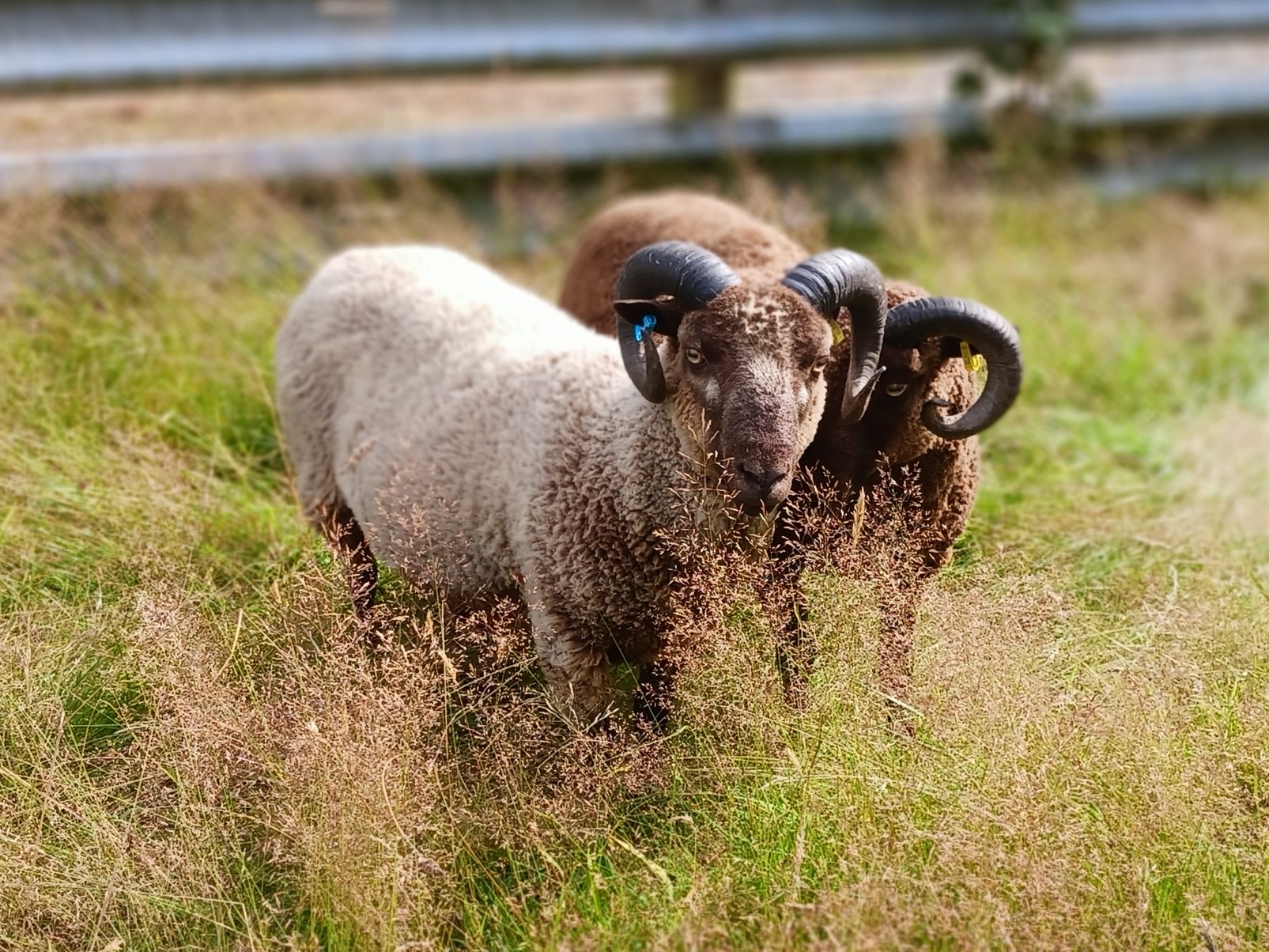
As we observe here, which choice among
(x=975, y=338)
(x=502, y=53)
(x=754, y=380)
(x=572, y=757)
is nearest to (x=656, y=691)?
(x=572, y=757)

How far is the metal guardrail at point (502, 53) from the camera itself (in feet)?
21.8

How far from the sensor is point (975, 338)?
384cm

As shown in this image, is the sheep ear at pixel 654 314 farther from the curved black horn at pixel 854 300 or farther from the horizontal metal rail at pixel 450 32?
the horizontal metal rail at pixel 450 32

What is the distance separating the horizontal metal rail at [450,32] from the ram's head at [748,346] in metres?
3.91

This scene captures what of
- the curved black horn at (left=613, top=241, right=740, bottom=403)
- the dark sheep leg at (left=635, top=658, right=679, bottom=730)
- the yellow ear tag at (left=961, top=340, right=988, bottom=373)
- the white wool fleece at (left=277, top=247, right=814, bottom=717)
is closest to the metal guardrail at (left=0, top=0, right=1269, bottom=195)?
the white wool fleece at (left=277, top=247, right=814, bottom=717)

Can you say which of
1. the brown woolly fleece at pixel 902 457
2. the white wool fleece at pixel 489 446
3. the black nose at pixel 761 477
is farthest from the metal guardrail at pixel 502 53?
the black nose at pixel 761 477

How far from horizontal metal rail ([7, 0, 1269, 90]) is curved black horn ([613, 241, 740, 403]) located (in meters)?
3.93

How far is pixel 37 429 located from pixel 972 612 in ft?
10.6

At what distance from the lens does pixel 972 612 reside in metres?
3.35

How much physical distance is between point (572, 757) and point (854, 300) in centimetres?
138

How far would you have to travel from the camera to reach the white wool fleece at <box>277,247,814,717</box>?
3783mm

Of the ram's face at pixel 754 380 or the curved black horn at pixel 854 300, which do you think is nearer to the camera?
the ram's face at pixel 754 380

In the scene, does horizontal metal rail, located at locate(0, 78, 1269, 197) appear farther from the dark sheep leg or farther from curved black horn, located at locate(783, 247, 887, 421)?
curved black horn, located at locate(783, 247, 887, 421)

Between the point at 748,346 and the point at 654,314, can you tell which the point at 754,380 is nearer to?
the point at 748,346
